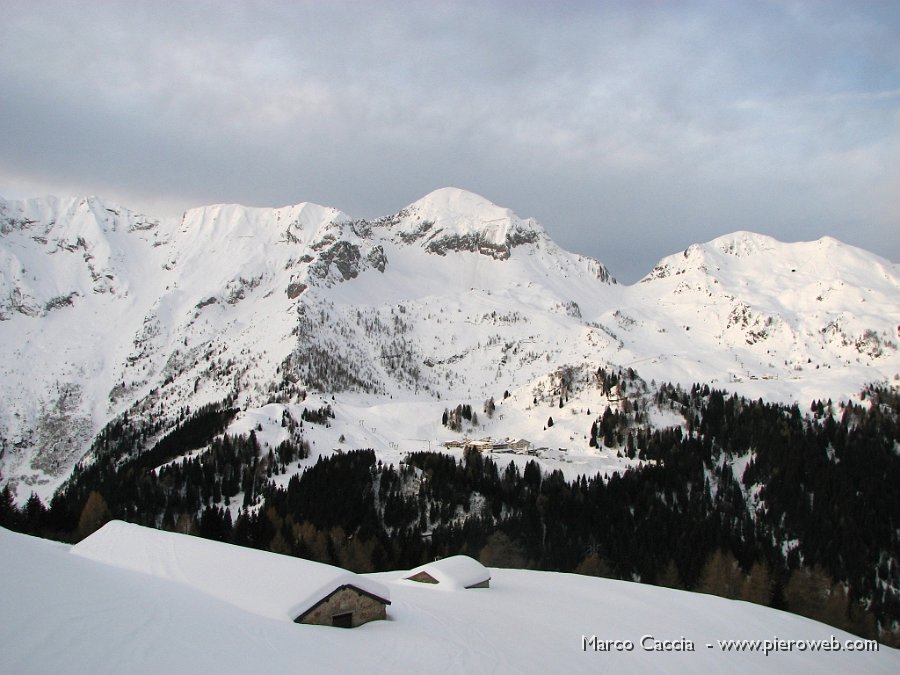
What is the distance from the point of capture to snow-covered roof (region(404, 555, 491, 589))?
4334 cm

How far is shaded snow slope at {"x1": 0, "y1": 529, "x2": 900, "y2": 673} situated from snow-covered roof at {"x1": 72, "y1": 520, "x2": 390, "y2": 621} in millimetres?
1060

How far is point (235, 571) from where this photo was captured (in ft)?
104

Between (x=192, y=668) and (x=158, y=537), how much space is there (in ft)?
72.1

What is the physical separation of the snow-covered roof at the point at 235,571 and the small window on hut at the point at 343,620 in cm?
129

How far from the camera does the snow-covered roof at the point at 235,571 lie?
2873cm

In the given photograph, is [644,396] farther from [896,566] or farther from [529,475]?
[896,566]

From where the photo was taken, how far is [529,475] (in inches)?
5138

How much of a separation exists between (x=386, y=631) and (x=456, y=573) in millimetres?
15692

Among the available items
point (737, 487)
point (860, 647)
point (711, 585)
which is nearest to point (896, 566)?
point (737, 487)

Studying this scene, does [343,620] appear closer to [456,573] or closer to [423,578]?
[456,573]

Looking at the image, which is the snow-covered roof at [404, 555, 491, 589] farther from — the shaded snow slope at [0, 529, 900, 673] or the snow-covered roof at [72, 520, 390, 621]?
the snow-covered roof at [72, 520, 390, 621]

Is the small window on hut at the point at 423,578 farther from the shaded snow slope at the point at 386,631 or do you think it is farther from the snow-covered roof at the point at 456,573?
the shaded snow slope at the point at 386,631

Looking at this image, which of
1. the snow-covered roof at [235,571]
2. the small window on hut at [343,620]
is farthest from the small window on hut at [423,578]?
the small window on hut at [343,620]

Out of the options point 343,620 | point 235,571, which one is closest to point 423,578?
point 343,620
